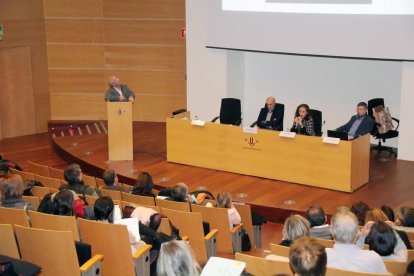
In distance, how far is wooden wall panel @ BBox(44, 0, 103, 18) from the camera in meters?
12.5

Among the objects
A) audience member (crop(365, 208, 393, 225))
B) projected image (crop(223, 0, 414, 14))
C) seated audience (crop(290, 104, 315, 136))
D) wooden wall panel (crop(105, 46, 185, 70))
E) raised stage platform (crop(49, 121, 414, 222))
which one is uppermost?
projected image (crop(223, 0, 414, 14))

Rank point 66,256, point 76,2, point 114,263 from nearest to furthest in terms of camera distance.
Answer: point 66,256, point 114,263, point 76,2

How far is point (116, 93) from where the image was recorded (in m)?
9.37

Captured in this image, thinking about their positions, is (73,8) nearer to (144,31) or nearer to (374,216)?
(144,31)

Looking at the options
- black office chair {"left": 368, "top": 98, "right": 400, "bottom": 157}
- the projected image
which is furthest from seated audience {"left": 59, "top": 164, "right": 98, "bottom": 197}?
the projected image

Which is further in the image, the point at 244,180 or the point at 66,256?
the point at 244,180

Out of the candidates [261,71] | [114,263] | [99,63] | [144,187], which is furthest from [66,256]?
[99,63]

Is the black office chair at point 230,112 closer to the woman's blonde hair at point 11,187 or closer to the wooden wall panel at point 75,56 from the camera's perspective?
the wooden wall panel at point 75,56

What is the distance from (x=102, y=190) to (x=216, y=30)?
4979mm

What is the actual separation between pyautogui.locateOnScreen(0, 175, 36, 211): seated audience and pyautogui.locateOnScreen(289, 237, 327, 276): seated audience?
298 centimetres

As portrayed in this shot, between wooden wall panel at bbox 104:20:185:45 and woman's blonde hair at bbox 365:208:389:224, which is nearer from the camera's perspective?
woman's blonde hair at bbox 365:208:389:224

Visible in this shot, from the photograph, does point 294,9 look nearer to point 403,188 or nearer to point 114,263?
point 403,188

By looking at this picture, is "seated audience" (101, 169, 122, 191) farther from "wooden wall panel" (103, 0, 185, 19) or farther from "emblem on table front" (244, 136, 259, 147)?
"wooden wall panel" (103, 0, 185, 19)

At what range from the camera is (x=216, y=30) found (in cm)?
1084
